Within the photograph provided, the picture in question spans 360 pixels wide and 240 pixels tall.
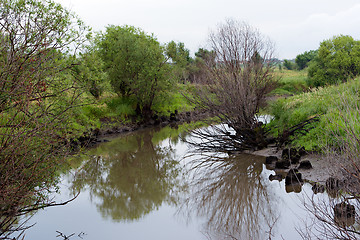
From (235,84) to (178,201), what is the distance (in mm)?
5055

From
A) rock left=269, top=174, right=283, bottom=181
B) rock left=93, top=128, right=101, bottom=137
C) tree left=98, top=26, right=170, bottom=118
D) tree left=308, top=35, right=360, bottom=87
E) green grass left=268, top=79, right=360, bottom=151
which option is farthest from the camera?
tree left=308, top=35, right=360, bottom=87

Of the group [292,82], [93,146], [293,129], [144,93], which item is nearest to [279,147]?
[293,129]

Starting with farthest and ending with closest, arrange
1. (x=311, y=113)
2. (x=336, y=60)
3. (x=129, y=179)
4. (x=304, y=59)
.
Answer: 1. (x=304, y=59)
2. (x=336, y=60)
3. (x=311, y=113)
4. (x=129, y=179)

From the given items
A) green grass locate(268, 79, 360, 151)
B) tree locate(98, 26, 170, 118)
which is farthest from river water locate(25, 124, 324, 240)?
tree locate(98, 26, 170, 118)

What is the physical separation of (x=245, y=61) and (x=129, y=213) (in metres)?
7.63

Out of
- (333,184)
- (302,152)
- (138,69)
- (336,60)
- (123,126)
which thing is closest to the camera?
(333,184)

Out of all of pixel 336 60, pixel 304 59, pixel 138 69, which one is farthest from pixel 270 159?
pixel 304 59

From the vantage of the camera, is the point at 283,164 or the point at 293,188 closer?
the point at 293,188

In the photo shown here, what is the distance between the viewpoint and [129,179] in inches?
460

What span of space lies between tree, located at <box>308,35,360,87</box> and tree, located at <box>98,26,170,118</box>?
15772 millimetres

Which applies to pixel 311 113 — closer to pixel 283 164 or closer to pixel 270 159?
pixel 270 159

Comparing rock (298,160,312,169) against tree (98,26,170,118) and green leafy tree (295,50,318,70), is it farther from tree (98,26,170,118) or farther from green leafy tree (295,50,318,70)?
green leafy tree (295,50,318,70)

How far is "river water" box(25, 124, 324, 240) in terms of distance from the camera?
7.40m

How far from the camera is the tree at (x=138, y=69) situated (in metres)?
24.4
